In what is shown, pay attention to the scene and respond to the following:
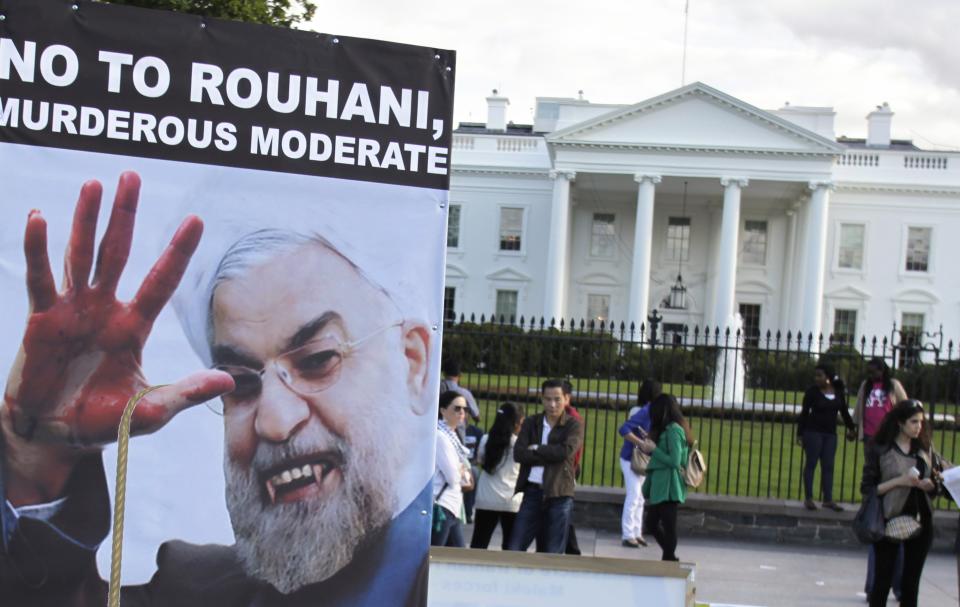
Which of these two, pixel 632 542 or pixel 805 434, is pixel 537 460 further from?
pixel 805 434

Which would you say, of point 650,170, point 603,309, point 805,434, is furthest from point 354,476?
point 603,309

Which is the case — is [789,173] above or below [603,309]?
above

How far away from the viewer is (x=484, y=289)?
176 ft

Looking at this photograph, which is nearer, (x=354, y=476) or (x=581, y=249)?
(x=354, y=476)

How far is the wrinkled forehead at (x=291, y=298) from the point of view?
245 cm

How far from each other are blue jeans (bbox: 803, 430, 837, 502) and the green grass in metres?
0.15

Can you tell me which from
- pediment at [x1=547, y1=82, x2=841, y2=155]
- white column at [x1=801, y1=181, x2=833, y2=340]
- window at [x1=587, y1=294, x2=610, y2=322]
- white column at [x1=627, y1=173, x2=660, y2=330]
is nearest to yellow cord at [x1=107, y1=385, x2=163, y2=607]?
pediment at [x1=547, y1=82, x2=841, y2=155]

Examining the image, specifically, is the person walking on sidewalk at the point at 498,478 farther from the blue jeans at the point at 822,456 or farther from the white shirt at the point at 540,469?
the blue jeans at the point at 822,456

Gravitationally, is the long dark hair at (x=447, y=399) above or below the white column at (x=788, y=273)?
below

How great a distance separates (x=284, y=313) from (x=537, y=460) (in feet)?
19.0

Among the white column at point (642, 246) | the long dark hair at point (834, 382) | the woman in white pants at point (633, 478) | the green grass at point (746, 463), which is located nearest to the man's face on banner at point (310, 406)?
the woman in white pants at point (633, 478)

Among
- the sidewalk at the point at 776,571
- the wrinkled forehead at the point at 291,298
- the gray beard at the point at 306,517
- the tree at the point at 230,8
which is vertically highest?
the tree at the point at 230,8

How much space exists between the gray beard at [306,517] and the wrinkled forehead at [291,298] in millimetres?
227

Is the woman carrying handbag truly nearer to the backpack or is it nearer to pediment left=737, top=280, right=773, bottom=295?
the backpack
